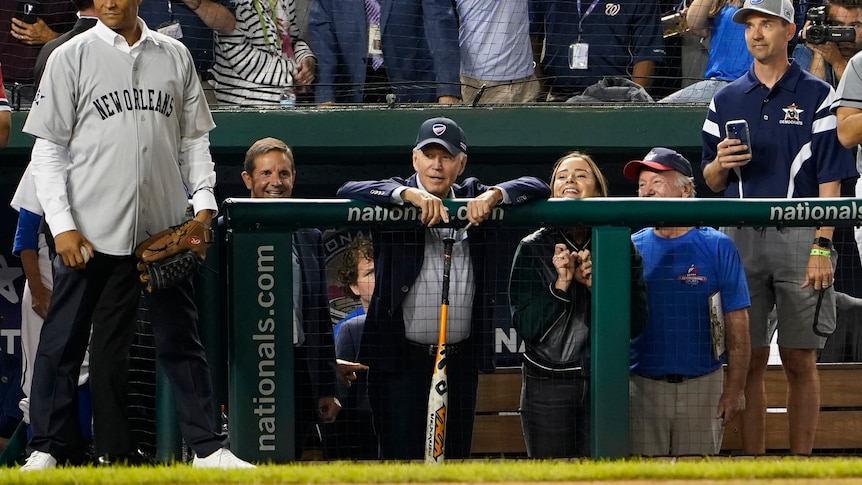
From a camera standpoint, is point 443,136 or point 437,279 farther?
point 443,136

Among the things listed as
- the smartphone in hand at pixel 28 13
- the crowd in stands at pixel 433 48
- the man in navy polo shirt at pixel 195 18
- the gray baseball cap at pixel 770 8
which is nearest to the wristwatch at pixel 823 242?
the gray baseball cap at pixel 770 8

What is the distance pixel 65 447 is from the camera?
13.3ft

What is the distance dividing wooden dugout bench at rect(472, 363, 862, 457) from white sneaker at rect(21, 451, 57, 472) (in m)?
1.87

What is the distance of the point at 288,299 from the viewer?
14.4 ft

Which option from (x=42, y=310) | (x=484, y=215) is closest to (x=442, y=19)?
(x=42, y=310)

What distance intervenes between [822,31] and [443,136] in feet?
9.46

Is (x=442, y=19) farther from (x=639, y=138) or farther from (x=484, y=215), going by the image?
(x=484, y=215)

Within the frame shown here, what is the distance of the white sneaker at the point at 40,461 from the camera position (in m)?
3.93

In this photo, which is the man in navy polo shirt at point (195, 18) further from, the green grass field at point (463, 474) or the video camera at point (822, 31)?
the green grass field at point (463, 474)

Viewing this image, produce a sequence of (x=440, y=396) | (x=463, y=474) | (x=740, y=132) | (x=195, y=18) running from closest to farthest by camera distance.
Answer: (x=463, y=474)
(x=440, y=396)
(x=740, y=132)
(x=195, y=18)

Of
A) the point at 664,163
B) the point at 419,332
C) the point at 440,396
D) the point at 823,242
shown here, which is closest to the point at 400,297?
the point at 419,332

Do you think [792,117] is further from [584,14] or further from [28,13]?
[28,13]

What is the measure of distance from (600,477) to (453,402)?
0.97m

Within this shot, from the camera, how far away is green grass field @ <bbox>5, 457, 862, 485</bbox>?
367cm
